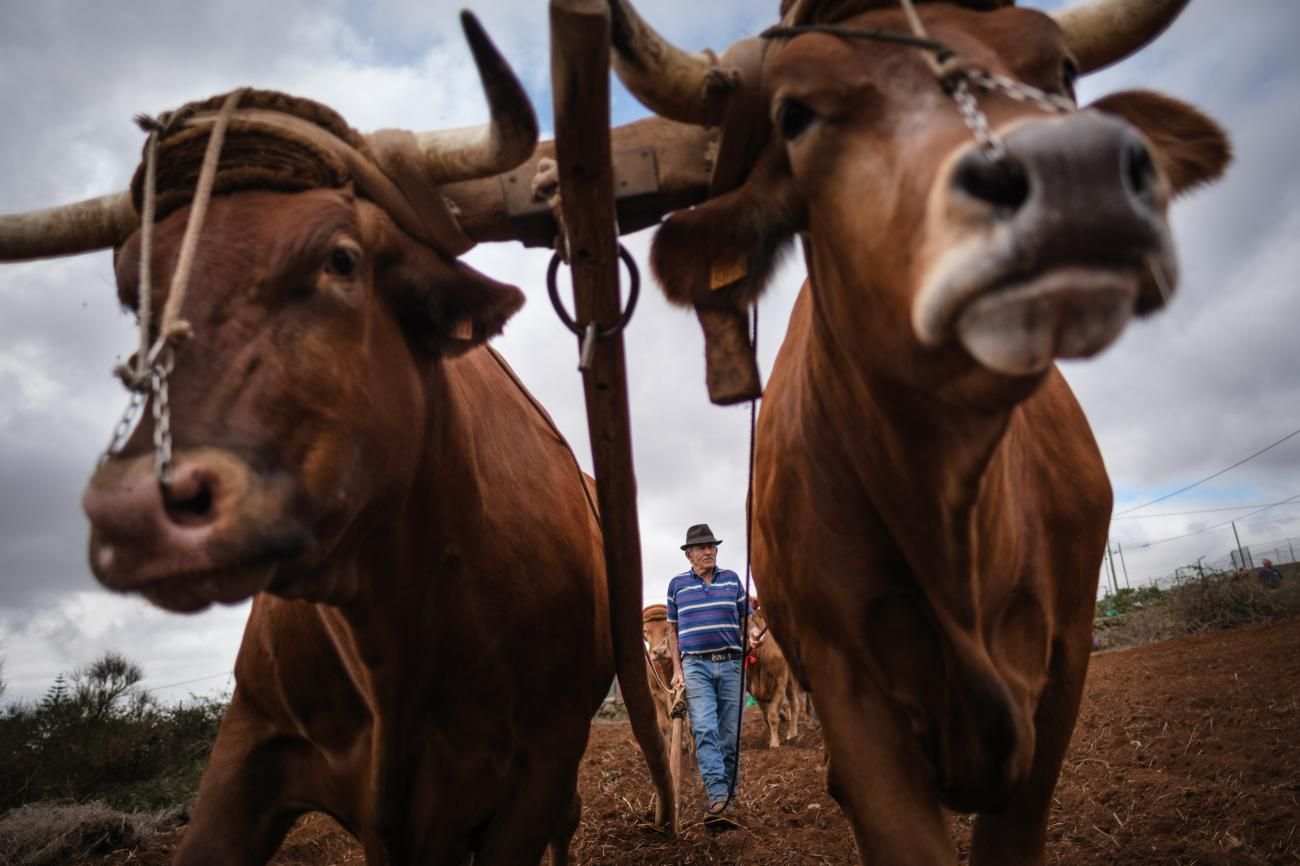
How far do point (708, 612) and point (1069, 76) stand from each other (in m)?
7.29

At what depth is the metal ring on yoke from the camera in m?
2.96

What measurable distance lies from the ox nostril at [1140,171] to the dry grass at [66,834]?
757cm

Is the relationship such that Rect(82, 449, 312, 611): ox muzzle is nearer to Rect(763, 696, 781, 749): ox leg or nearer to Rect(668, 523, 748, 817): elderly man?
Rect(668, 523, 748, 817): elderly man

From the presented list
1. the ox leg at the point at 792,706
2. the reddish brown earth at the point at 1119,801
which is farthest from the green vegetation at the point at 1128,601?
the reddish brown earth at the point at 1119,801

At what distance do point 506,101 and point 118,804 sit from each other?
9.56 meters

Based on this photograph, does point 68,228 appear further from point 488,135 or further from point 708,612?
point 708,612

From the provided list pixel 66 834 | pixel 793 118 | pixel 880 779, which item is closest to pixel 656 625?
pixel 66 834

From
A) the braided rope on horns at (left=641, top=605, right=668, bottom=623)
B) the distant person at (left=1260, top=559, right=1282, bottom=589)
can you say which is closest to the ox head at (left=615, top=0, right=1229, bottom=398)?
the braided rope on horns at (left=641, top=605, right=668, bottom=623)

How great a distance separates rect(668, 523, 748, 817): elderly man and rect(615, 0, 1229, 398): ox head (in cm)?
636

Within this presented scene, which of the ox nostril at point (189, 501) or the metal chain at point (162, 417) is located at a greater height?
the metal chain at point (162, 417)

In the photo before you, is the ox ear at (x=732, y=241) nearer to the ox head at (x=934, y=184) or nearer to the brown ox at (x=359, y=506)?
the ox head at (x=934, y=184)

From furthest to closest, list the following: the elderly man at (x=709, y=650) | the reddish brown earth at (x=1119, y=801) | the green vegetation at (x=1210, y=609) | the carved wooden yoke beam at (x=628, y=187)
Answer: the green vegetation at (x=1210, y=609) → the elderly man at (x=709, y=650) → the reddish brown earth at (x=1119, y=801) → the carved wooden yoke beam at (x=628, y=187)

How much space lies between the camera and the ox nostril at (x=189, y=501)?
1.91 metres

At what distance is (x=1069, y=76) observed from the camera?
2322 millimetres
